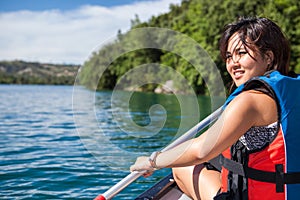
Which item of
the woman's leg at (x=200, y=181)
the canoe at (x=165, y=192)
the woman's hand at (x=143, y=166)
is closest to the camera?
the woman's hand at (x=143, y=166)

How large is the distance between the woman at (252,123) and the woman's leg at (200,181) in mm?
286

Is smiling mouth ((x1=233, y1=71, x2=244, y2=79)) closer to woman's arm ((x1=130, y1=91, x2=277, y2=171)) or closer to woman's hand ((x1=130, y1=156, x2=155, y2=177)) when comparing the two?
woman's arm ((x1=130, y1=91, x2=277, y2=171))

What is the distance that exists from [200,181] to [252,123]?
809mm

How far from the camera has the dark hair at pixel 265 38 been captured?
60.1 inches

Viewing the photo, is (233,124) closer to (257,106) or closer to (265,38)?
(257,106)

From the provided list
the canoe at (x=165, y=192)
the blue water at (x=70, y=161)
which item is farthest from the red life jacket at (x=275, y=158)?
the canoe at (x=165, y=192)

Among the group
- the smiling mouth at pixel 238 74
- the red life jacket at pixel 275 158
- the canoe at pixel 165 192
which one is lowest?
the canoe at pixel 165 192

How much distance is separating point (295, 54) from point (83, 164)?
22.2 m

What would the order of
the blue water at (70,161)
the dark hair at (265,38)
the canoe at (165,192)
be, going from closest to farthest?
the dark hair at (265,38) → the canoe at (165,192) → the blue water at (70,161)

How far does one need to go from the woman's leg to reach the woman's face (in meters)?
0.61

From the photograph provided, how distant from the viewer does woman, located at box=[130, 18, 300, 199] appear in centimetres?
135

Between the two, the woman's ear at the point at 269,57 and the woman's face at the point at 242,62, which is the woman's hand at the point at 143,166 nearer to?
the woman's face at the point at 242,62

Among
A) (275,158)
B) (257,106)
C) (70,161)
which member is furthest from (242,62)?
(70,161)

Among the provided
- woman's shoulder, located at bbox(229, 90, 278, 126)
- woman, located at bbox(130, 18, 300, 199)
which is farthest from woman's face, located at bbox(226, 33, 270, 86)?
woman's shoulder, located at bbox(229, 90, 278, 126)
